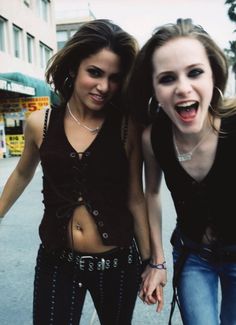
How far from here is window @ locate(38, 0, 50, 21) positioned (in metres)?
21.4

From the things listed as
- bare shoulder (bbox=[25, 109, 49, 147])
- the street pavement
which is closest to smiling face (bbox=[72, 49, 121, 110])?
bare shoulder (bbox=[25, 109, 49, 147])

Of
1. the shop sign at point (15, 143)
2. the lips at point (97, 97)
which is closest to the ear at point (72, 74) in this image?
the lips at point (97, 97)

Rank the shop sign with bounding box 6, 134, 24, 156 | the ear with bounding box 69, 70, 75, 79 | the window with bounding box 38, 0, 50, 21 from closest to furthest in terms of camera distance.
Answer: the ear with bounding box 69, 70, 75, 79
the shop sign with bounding box 6, 134, 24, 156
the window with bounding box 38, 0, 50, 21

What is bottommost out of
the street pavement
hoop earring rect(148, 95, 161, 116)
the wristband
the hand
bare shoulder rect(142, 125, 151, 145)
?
the street pavement

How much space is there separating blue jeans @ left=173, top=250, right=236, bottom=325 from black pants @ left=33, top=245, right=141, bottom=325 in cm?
26

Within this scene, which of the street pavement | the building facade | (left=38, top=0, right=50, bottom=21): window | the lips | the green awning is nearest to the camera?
the lips

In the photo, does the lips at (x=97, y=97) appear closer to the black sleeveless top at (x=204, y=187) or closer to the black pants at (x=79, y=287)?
the black sleeveless top at (x=204, y=187)

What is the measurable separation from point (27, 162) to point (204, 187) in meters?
0.96

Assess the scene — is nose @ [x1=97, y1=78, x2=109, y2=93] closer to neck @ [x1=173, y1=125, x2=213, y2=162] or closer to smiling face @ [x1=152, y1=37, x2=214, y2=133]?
smiling face @ [x1=152, y1=37, x2=214, y2=133]

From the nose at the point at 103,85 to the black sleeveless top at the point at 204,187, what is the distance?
29 centimetres

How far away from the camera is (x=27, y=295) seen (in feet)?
10.5

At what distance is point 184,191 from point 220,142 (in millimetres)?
278

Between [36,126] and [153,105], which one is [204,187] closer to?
[153,105]

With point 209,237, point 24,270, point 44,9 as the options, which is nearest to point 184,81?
point 209,237
